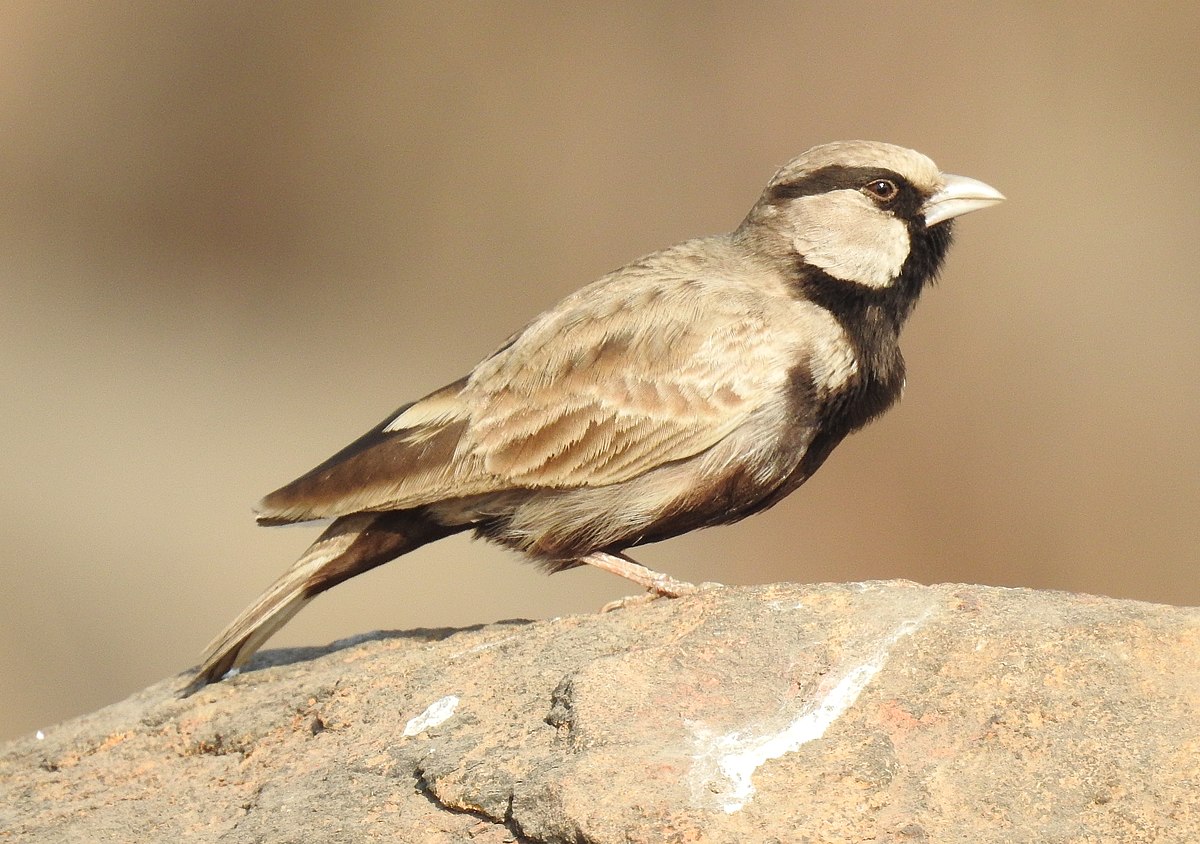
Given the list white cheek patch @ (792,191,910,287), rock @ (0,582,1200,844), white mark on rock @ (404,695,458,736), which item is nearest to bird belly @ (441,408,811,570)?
rock @ (0,582,1200,844)

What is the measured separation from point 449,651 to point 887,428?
11.6 meters

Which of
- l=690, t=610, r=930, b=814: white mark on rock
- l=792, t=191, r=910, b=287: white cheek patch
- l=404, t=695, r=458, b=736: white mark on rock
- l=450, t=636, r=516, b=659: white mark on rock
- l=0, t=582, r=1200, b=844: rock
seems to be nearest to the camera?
l=0, t=582, r=1200, b=844: rock

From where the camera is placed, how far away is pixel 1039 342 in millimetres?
16688

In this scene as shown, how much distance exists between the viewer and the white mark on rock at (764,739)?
429cm

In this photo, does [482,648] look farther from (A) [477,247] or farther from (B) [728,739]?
(A) [477,247]

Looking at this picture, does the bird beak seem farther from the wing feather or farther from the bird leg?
the bird leg

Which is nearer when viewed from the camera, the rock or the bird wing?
the rock

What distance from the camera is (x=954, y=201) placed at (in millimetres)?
6965

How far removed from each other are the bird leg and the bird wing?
1.12ft

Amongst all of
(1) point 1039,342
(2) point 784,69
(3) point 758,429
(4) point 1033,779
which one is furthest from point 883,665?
(2) point 784,69

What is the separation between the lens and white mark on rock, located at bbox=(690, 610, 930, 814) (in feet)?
14.1

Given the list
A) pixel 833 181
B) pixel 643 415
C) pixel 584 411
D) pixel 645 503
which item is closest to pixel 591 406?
pixel 584 411

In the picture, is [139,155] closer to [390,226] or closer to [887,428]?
[390,226]

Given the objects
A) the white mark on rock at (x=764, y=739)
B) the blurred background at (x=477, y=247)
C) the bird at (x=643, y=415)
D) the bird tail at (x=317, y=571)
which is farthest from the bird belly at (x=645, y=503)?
the blurred background at (x=477, y=247)
